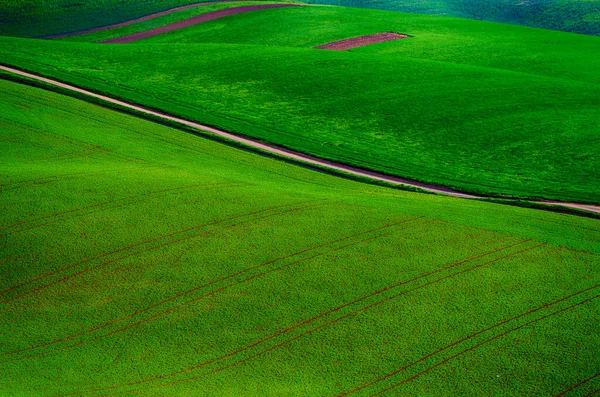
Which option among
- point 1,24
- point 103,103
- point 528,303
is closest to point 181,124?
point 103,103

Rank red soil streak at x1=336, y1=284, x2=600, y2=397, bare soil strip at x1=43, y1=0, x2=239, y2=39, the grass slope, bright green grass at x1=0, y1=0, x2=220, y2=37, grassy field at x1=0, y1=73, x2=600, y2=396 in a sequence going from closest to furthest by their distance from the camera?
red soil streak at x1=336, y1=284, x2=600, y2=397 < grassy field at x1=0, y1=73, x2=600, y2=396 < bare soil strip at x1=43, y1=0, x2=239, y2=39 < bright green grass at x1=0, y1=0, x2=220, y2=37 < the grass slope

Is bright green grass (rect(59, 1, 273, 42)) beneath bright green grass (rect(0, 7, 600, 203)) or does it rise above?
above

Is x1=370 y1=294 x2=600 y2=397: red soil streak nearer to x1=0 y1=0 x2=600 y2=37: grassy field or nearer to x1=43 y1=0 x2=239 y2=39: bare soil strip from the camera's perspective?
x1=43 y1=0 x2=239 y2=39: bare soil strip

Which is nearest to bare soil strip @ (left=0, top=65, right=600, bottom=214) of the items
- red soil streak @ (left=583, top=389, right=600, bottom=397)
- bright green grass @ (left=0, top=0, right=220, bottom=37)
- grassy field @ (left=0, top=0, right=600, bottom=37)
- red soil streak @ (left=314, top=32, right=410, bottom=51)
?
red soil streak @ (left=583, top=389, right=600, bottom=397)

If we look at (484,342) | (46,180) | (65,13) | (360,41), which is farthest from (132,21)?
(484,342)

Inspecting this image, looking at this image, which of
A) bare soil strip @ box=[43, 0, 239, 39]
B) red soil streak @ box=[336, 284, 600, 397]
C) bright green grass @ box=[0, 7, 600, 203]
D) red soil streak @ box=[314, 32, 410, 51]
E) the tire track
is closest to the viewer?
red soil streak @ box=[336, 284, 600, 397]

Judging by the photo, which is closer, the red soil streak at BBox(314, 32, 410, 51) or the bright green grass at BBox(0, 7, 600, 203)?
the bright green grass at BBox(0, 7, 600, 203)
